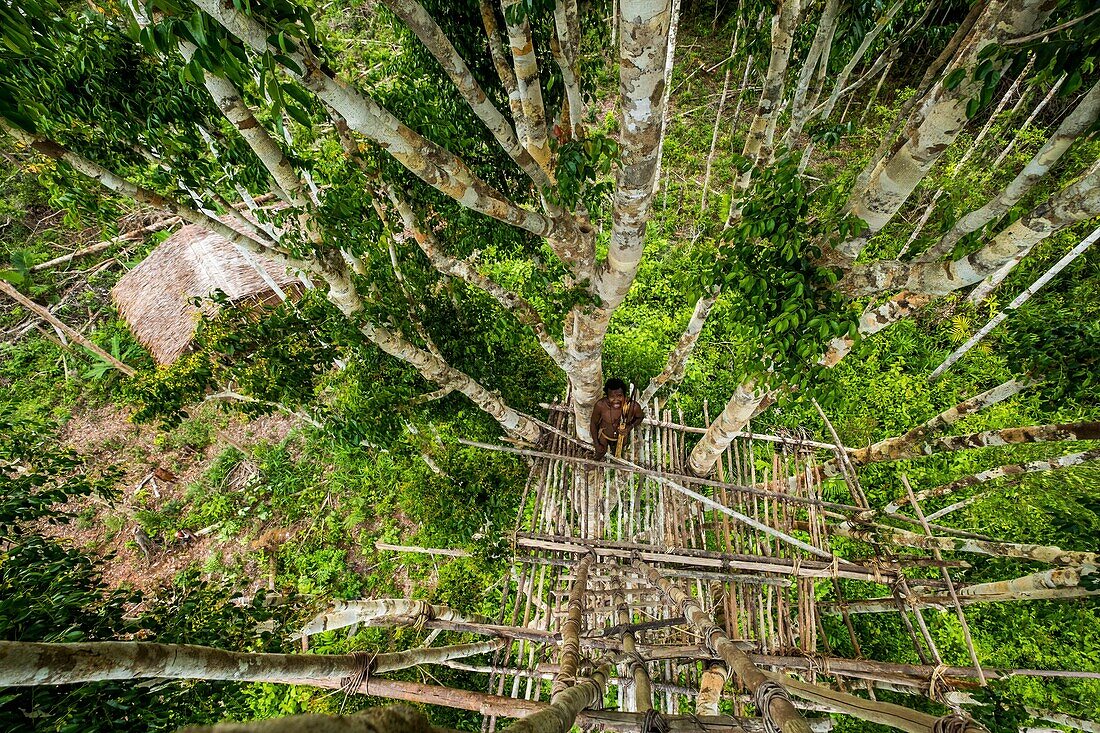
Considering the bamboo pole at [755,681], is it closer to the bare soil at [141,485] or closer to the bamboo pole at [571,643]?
the bamboo pole at [571,643]

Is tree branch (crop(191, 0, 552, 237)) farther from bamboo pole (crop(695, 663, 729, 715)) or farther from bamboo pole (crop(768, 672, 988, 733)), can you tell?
bamboo pole (crop(695, 663, 729, 715))

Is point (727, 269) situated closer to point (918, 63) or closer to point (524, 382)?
point (524, 382)

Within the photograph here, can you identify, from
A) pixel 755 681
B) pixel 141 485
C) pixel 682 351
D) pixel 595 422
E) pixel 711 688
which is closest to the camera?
pixel 755 681

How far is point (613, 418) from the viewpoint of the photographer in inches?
223

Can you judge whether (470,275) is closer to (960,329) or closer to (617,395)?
(617,395)

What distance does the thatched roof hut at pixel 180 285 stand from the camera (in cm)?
914

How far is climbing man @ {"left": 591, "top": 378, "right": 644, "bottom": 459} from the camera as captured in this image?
554 centimetres

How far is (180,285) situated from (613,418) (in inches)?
355

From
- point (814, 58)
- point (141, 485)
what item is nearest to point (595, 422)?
point (814, 58)

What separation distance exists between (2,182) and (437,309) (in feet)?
38.8

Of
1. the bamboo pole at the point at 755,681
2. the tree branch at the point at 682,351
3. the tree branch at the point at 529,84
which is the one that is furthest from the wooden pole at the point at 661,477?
the tree branch at the point at 529,84

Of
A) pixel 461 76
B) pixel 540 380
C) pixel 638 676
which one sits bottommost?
pixel 638 676

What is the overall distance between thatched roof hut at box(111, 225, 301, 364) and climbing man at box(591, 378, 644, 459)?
6914 mm

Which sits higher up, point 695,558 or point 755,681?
point 695,558
